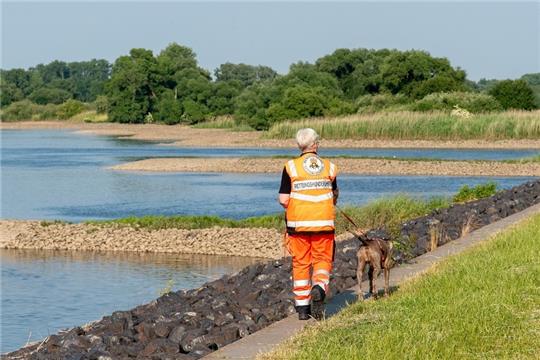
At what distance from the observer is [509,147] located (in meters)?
70.1

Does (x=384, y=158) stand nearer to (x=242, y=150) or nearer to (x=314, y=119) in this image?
(x=242, y=150)

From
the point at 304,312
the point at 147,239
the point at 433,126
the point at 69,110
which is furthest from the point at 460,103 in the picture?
the point at 69,110

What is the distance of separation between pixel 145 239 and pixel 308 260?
16.5 meters

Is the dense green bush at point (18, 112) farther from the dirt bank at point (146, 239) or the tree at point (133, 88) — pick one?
the dirt bank at point (146, 239)

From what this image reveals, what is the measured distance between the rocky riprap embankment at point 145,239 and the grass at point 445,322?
1226cm

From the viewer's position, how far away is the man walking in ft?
34.8

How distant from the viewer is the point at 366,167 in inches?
2194

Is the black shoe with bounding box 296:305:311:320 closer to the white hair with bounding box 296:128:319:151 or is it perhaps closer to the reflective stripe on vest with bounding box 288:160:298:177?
the reflective stripe on vest with bounding box 288:160:298:177

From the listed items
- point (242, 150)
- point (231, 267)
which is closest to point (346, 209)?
point (231, 267)

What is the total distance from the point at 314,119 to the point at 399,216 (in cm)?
5687

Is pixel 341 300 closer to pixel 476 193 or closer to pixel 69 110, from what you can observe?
pixel 476 193

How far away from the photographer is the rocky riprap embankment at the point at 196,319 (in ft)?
33.4

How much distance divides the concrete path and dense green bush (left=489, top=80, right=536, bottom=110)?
70828mm

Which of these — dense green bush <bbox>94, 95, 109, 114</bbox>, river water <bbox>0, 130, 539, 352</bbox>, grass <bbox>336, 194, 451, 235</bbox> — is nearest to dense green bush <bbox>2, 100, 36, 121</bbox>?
dense green bush <bbox>94, 95, 109, 114</bbox>
